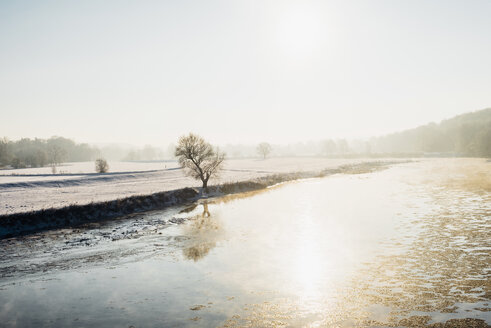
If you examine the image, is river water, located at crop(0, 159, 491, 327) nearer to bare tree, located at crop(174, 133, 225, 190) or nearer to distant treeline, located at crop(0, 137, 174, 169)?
bare tree, located at crop(174, 133, 225, 190)

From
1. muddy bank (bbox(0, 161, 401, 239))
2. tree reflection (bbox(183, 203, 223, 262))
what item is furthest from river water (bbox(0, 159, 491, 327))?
muddy bank (bbox(0, 161, 401, 239))

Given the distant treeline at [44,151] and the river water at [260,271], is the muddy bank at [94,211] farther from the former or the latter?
the distant treeline at [44,151]

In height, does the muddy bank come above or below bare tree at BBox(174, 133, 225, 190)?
below

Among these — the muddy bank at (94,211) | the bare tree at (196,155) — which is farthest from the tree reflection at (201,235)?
the bare tree at (196,155)

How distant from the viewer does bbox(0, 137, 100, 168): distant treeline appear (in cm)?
11044

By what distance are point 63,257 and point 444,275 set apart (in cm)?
2332

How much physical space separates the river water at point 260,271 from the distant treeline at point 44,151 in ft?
343

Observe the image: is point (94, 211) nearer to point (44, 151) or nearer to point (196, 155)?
point (196, 155)

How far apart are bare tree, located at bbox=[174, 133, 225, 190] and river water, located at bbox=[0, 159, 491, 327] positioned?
57.5ft

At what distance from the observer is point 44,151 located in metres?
126

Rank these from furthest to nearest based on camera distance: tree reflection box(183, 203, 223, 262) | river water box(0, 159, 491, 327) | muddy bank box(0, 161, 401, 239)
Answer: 1. muddy bank box(0, 161, 401, 239)
2. tree reflection box(183, 203, 223, 262)
3. river water box(0, 159, 491, 327)

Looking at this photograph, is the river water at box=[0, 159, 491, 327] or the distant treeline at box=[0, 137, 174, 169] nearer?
the river water at box=[0, 159, 491, 327]

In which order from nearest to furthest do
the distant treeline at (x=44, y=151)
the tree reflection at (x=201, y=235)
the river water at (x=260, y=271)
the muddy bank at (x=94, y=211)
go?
the river water at (x=260, y=271) → the tree reflection at (x=201, y=235) → the muddy bank at (x=94, y=211) → the distant treeline at (x=44, y=151)

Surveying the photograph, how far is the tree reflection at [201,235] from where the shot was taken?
21.1 m
